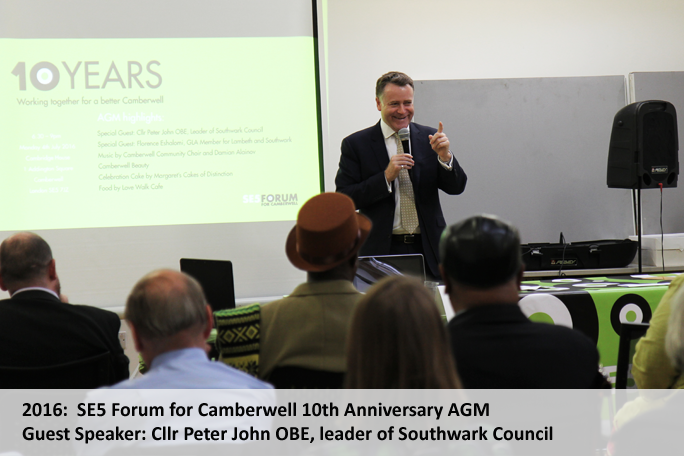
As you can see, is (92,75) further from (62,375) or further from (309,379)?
(309,379)

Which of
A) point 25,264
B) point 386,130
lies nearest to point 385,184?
point 386,130

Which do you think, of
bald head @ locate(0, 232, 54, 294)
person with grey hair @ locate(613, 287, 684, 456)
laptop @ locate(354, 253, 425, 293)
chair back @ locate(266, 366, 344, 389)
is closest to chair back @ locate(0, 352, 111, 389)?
bald head @ locate(0, 232, 54, 294)

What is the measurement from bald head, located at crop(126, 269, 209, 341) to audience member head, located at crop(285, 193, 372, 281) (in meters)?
0.33

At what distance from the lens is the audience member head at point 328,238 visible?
140 centimetres

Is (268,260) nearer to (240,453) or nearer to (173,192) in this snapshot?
(173,192)

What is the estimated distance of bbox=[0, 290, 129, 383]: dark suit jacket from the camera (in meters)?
1.65

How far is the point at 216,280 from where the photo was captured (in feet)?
7.13

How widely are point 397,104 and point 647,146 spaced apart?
73.2 inches

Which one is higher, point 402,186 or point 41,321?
point 402,186

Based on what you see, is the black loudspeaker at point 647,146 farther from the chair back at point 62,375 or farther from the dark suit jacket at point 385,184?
the chair back at point 62,375

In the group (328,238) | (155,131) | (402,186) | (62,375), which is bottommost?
(62,375)

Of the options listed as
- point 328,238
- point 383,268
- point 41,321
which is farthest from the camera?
point 383,268

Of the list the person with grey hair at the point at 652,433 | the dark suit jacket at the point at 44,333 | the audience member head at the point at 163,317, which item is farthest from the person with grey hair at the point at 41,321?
the person with grey hair at the point at 652,433

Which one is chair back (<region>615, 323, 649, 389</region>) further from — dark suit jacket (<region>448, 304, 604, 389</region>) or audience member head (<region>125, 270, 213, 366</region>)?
audience member head (<region>125, 270, 213, 366</region>)
